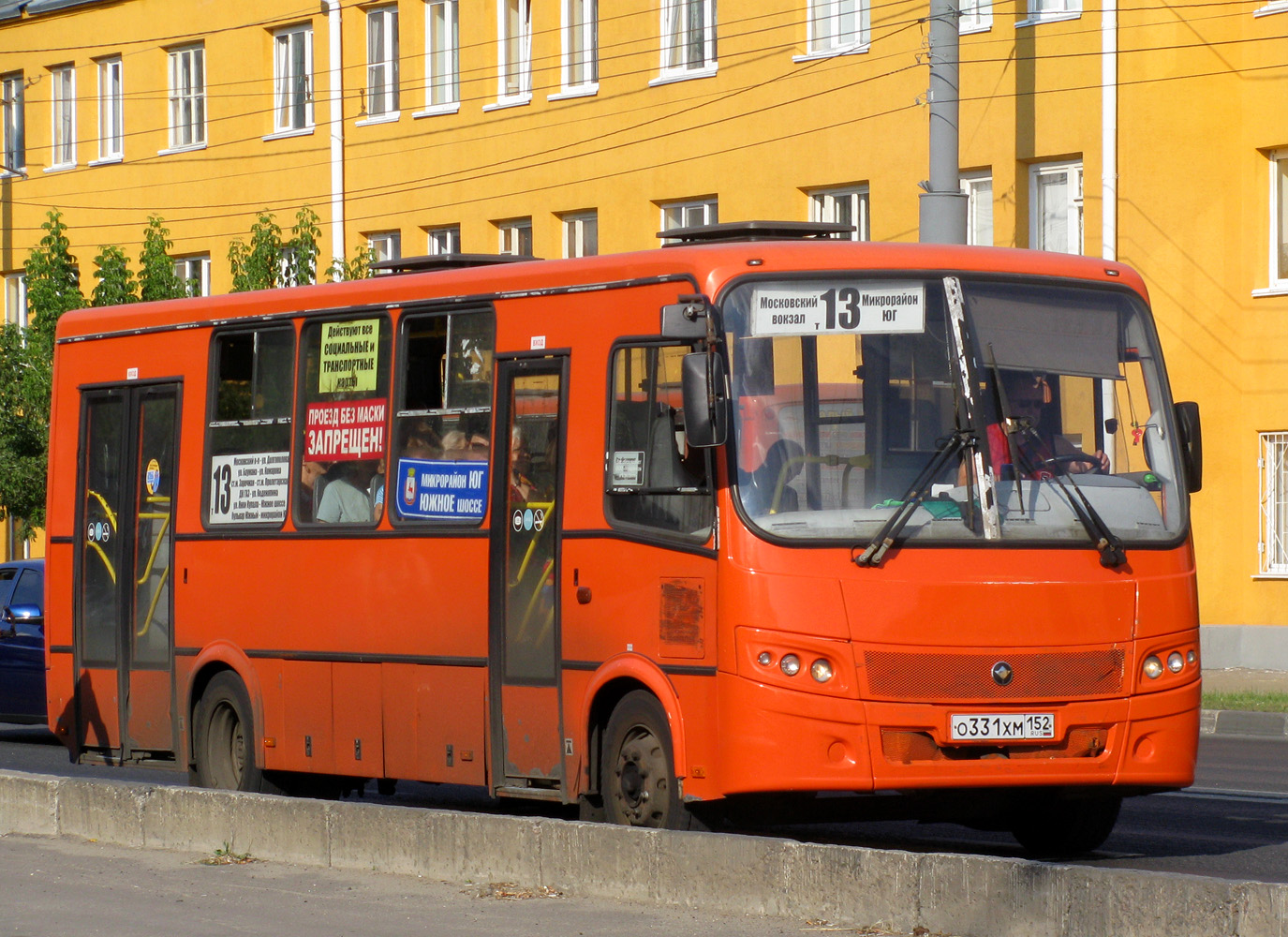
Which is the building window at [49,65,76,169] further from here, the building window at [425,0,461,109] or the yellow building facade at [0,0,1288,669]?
the building window at [425,0,461,109]

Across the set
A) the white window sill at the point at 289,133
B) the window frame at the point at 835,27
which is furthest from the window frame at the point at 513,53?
the window frame at the point at 835,27

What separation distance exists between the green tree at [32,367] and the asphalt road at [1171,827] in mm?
19382

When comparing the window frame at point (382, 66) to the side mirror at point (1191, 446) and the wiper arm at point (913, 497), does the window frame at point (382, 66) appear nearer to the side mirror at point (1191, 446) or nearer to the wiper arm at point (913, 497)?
the side mirror at point (1191, 446)

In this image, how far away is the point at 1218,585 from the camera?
2730 centimetres

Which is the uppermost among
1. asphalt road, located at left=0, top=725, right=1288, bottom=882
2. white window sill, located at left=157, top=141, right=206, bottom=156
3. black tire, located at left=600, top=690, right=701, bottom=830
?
white window sill, located at left=157, top=141, right=206, bottom=156

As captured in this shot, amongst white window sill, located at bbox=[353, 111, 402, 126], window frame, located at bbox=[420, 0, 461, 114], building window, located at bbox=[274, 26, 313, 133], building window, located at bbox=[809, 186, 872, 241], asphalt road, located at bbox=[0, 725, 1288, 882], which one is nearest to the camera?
asphalt road, located at bbox=[0, 725, 1288, 882]

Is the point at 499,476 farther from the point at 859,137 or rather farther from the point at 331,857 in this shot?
the point at 859,137

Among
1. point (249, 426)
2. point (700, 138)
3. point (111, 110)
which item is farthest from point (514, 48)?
point (249, 426)

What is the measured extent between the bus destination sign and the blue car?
437 inches

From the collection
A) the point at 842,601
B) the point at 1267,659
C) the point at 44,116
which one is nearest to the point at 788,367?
the point at 842,601

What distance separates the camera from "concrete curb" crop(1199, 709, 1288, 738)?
21.1 metres

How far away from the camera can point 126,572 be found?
591 inches

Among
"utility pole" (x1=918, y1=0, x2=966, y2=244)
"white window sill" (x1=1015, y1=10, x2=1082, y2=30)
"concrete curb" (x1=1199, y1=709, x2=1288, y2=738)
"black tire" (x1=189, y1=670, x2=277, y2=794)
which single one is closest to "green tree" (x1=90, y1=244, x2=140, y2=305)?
"white window sill" (x1=1015, y1=10, x2=1082, y2=30)

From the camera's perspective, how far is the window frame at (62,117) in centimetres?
4475
